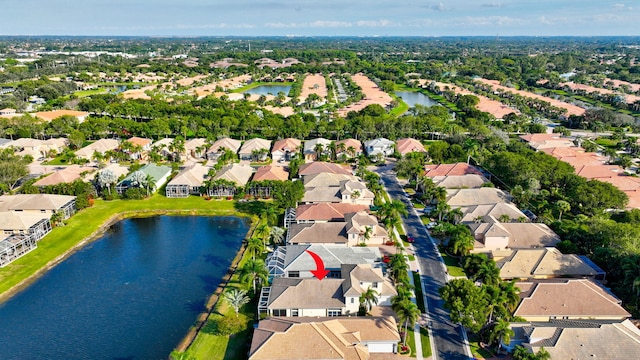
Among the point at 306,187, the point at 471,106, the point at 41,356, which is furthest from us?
the point at 471,106

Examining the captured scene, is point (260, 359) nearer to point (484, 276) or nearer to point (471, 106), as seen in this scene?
point (484, 276)

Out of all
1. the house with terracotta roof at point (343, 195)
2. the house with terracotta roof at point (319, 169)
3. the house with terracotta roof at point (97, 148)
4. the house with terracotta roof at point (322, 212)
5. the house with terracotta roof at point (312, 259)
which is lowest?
the house with terracotta roof at point (312, 259)

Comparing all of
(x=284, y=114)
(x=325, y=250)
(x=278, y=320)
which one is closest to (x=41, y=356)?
(x=278, y=320)

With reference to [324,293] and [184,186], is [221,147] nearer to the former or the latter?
[184,186]

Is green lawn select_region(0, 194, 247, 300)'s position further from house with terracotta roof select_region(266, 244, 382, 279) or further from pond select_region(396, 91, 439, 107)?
pond select_region(396, 91, 439, 107)

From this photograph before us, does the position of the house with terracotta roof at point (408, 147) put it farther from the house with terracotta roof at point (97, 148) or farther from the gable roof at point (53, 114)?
the gable roof at point (53, 114)

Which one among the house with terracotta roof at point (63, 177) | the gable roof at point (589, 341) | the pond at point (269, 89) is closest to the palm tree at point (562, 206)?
the gable roof at point (589, 341)
